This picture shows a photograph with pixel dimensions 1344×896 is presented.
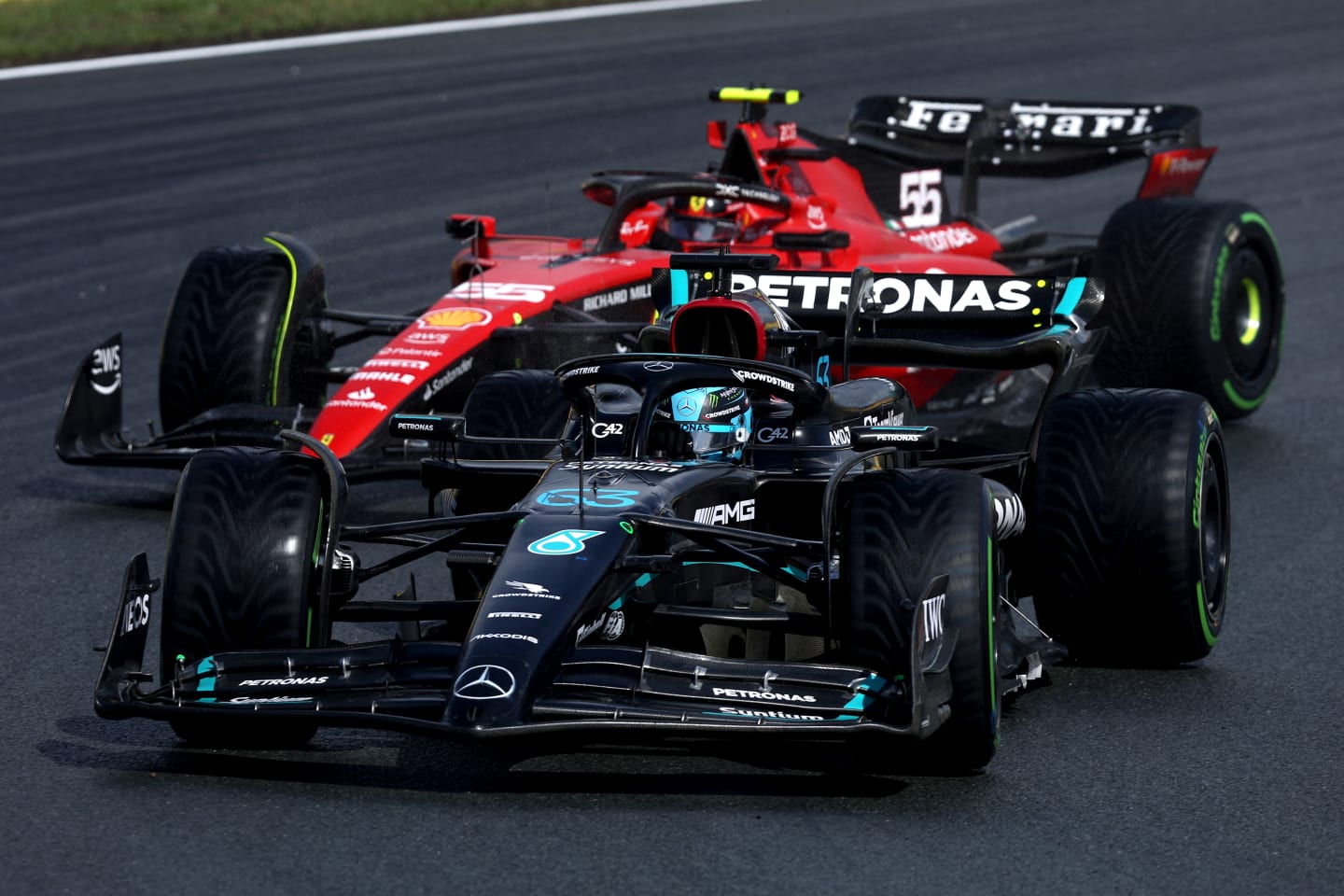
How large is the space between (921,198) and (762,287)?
3972 mm

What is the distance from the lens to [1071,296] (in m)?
9.17

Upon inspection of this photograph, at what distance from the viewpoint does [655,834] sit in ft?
20.1

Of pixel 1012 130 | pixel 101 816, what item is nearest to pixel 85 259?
pixel 1012 130

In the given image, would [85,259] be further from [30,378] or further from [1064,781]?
[1064,781]

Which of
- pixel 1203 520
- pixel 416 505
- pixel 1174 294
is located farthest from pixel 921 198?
pixel 1203 520

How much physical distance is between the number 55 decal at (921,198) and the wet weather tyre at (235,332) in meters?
4.03

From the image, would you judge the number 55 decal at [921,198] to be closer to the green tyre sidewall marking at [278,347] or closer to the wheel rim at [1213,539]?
the green tyre sidewall marking at [278,347]

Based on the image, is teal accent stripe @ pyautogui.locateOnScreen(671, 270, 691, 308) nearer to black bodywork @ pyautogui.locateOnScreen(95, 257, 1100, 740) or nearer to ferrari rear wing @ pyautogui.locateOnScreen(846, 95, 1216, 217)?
black bodywork @ pyautogui.locateOnScreen(95, 257, 1100, 740)

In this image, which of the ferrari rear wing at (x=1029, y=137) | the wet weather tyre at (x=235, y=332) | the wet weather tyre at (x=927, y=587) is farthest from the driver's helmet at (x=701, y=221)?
the wet weather tyre at (x=927, y=587)

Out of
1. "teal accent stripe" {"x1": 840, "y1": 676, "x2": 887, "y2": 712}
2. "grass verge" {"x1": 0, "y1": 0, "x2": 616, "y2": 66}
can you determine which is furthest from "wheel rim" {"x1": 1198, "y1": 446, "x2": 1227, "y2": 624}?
"grass verge" {"x1": 0, "y1": 0, "x2": 616, "y2": 66}

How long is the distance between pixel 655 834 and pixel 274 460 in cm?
180

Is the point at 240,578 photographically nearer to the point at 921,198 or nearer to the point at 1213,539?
the point at 1213,539

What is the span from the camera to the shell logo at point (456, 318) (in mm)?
10844

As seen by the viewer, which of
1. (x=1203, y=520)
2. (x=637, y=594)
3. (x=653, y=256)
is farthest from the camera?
(x=653, y=256)
